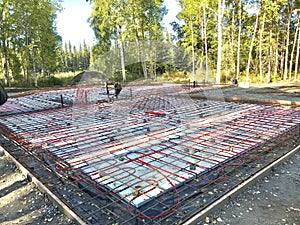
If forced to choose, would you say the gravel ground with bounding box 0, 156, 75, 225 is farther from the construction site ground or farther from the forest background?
the forest background

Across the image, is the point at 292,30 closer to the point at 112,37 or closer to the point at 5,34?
the point at 112,37

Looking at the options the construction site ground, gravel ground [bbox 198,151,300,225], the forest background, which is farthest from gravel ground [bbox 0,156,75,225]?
the forest background

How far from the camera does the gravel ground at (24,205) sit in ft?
7.14

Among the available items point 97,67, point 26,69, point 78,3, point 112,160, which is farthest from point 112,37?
point 112,160

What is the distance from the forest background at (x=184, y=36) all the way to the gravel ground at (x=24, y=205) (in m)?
11.1

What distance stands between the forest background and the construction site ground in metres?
10.3

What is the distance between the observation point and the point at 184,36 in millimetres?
18297

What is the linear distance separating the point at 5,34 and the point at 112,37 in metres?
6.97

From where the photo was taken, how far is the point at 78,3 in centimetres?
1686

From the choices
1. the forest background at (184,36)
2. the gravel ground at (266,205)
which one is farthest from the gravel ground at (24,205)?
the forest background at (184,36)

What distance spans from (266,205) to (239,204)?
26cm

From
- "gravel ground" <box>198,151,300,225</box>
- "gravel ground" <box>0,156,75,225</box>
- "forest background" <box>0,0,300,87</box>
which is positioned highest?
"forest background" <box>0,0,300,87</box>

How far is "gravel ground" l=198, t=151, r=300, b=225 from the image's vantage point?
6.90ft

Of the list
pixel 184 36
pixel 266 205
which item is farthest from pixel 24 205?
pixel 184 36
